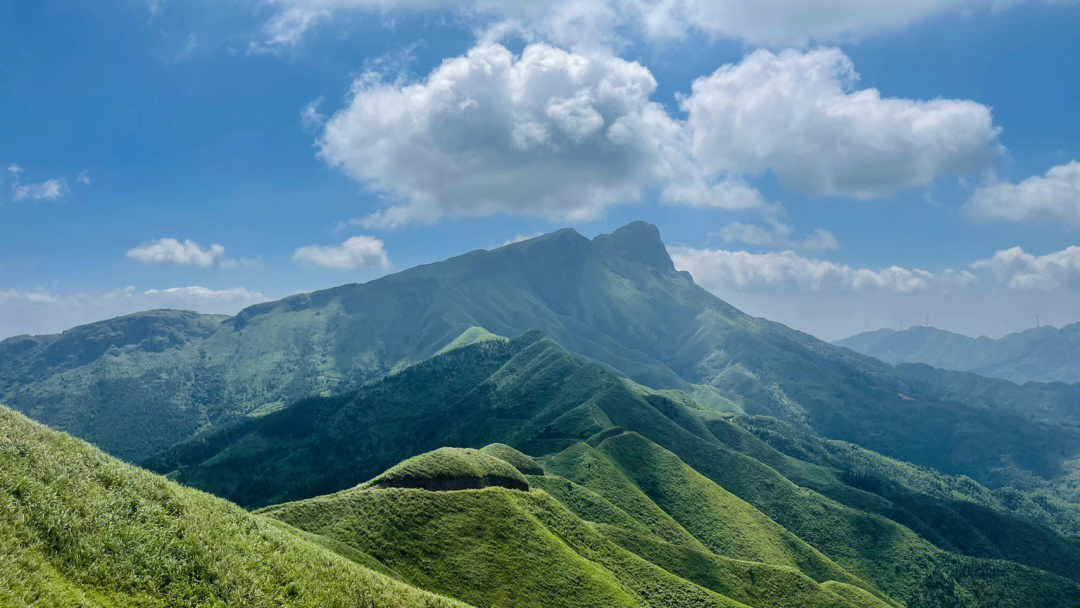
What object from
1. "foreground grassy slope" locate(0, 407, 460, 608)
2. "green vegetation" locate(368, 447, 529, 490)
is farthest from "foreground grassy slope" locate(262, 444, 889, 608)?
"foreground grassy slope" locate(0, 407, 460, 608)

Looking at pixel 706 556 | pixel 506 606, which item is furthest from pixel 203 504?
pixel 706 556

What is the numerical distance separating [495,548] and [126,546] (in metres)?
84.8

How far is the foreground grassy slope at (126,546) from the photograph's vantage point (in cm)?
4800

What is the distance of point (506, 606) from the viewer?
118 meters

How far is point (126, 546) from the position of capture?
5491cm

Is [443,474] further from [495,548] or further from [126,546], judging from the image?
[126,546]

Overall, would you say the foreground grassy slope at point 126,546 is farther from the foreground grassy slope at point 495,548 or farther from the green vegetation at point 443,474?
the green vegetation at point 443,474

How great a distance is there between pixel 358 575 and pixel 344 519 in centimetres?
5001

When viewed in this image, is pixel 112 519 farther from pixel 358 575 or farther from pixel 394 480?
pixel 394 480

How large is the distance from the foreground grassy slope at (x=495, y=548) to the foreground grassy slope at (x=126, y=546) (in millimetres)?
45457

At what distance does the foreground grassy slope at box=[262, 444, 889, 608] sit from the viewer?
4678 inches

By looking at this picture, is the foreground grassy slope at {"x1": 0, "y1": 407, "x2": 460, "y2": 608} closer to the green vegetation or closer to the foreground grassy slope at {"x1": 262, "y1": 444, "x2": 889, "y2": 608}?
the foreground grassy slope at {"x1": 262, "y1": 444, "x2": 889, "y2": 608}

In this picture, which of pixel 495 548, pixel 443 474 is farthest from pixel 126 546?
pixel 443 474

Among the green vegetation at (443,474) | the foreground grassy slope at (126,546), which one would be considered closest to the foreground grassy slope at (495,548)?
the green vegetation at (443,474)
